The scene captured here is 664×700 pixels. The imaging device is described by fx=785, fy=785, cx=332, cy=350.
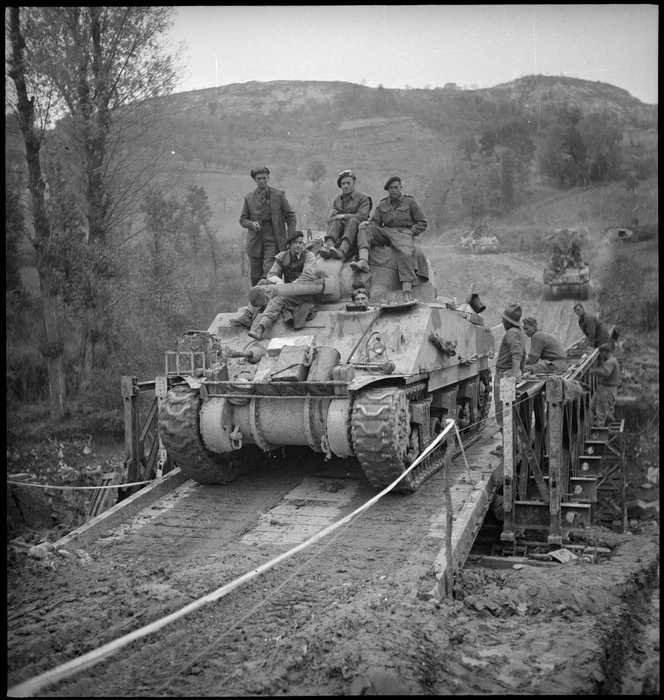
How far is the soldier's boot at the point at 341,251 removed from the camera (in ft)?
35.3

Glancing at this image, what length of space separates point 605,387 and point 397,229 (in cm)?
558

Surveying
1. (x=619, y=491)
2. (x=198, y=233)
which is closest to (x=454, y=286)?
(x=198, y=233)

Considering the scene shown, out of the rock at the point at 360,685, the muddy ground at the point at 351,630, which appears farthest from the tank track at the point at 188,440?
the rock at the point at 360,685

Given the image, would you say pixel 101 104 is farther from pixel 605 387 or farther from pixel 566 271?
pixel 566 271

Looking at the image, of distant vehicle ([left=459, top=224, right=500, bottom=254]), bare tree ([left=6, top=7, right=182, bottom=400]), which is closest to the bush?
bare tree ([left=6, top=7, right=182, bottom=400])

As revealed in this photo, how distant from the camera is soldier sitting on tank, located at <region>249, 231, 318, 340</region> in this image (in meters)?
10.1

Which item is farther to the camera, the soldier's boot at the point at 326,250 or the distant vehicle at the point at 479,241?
the distant vehicle at the point at 479,241

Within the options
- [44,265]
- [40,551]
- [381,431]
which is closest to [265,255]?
[44,265]

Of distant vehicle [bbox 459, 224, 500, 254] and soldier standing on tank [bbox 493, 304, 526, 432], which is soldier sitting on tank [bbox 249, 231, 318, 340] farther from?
distant vehicle [bbox 459, 224, 500, 254]

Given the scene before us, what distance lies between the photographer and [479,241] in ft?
88.5

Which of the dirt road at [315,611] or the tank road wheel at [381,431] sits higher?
the tank road wheel at [381,431]

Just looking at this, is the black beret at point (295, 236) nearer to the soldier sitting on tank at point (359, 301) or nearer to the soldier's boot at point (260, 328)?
the soldier sitting on tank at point (359, 301)

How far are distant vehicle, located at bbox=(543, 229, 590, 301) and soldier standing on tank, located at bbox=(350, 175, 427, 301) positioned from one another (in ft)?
38.3

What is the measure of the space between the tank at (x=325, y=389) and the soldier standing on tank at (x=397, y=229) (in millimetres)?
656
